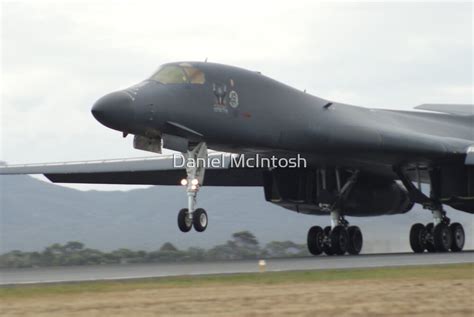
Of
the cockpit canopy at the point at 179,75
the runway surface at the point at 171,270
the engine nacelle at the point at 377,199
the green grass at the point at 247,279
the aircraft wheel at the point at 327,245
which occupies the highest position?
the cockpit canopy at the point at 179,75

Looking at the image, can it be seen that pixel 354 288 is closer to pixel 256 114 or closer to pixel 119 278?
pixel 119 278

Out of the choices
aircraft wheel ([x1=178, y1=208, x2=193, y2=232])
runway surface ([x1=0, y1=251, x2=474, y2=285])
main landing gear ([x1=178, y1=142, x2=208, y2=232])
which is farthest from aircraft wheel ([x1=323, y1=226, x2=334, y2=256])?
aircraft wheel ([x1=178, y1=208, x2=193, y2=232])

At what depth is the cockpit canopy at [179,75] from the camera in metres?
22.9

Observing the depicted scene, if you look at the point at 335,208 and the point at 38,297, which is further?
the point at 335,208

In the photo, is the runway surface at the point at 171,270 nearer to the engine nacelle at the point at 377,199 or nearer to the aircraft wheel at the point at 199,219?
the aircraft wheel at the point at 199,219

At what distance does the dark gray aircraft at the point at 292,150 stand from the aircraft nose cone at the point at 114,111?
2cm

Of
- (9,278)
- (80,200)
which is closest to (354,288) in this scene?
(9,278)

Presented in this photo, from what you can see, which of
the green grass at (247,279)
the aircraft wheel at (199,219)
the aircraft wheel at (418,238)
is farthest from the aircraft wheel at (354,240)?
the green grass at (247,279)

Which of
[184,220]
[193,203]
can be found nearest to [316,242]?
[193,203]

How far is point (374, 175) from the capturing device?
97.2 ft

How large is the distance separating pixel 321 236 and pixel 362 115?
3647 millimetres

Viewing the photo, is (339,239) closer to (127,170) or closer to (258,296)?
(127,170)

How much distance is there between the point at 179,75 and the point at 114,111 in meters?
2.09

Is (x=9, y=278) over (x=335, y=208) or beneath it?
beneath
